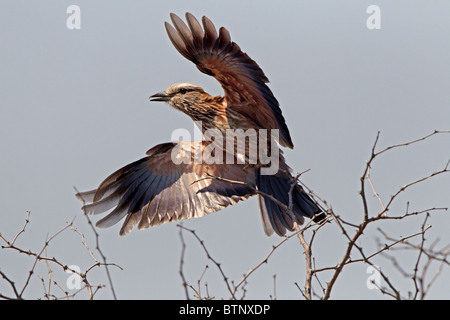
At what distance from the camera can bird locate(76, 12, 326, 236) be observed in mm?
4852

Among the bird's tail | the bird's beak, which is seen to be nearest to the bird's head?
the bird's beak

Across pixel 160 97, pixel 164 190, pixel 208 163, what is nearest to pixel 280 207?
pixel 208 163

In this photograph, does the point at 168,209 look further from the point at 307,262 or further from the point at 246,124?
the point at 307,262

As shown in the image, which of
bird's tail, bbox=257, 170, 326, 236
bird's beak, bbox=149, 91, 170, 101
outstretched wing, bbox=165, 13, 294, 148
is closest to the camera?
outstretched wing, bbox=165, 13, 294, 148

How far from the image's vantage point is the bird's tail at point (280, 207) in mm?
5441

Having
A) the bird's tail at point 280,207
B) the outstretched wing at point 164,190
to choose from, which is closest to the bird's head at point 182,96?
the outstretched wing at point 164,190

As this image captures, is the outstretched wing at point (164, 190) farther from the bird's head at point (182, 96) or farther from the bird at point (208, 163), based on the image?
the bird's head at point (182, 96)

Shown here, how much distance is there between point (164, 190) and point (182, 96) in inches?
39.3

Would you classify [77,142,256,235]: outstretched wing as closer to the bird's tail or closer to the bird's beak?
the bird's tail

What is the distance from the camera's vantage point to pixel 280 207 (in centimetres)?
563

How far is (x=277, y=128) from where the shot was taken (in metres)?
5.27

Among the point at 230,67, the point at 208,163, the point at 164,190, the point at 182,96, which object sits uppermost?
the point at 230,67

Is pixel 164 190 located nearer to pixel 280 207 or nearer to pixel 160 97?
pixel 160 97
